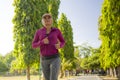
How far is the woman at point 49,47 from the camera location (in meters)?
3.93

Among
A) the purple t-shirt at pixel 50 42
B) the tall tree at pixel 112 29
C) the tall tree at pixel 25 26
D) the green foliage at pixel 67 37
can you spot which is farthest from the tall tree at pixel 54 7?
the purple t-shirt at pixel 50 42

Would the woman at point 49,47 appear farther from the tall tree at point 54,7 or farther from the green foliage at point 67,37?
the green foliage at point 67,37

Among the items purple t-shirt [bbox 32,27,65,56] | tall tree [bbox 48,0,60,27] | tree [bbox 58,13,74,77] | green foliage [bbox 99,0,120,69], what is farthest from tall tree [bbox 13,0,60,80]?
tree [bbox 58,13,74,77]

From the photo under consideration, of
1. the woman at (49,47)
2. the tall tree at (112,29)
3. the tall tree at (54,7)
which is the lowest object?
the woman at (49,47)

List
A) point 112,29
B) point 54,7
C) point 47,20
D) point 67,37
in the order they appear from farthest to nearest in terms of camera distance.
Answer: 1. point 67,37
2. point 54,7
3. point 112,29
4. point 47,20

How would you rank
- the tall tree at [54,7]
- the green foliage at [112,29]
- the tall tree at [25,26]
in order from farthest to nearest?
the tall tree at [54,7] < the tall tree at [25,26] < the green foliage at [112,29]

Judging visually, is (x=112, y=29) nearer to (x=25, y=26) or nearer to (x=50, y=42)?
(x=25, y=26)

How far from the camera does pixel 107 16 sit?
32.6 m

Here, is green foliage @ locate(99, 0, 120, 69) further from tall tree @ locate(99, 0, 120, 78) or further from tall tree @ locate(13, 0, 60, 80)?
tall tree @ locate(13, 0, 60, 80)

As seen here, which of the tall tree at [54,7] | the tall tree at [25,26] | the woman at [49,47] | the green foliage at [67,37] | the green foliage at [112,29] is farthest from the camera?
the green foliage at [67,37]

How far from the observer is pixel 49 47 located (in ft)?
13.3

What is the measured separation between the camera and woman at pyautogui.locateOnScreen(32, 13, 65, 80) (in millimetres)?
3934

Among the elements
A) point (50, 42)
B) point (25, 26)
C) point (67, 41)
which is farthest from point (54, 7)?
point (50, 42)

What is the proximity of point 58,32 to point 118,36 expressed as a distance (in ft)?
86.0
